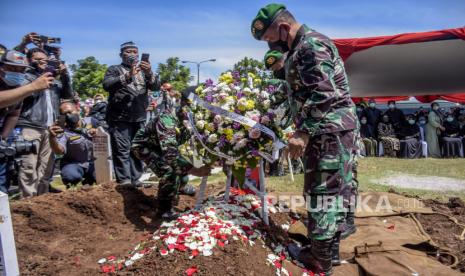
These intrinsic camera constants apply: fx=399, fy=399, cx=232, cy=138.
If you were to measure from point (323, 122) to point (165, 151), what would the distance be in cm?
174

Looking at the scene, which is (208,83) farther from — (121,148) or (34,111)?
(34,111)

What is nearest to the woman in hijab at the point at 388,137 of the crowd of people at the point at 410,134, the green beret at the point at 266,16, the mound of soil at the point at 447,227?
the crowd of people at the point at 410,134

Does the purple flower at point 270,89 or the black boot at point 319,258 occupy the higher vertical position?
the purple flower at point 270,89

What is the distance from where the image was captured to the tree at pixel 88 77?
63.8 ft

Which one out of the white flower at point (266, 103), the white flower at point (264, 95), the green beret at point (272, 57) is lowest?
the white flower at point (266, 103)

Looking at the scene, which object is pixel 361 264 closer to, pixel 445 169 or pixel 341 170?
pixel 341 170

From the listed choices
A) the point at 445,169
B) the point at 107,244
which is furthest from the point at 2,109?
the point at 445,169

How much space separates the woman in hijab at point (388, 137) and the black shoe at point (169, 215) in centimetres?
1032

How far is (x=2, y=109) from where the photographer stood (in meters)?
3.10

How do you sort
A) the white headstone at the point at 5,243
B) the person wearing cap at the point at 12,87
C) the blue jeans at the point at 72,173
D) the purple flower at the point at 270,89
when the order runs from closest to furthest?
1. the white headstone at the point at 5,243
2. the person wearing cap at the point at 12,87
3. the purple flower at the point at 270,89
4. the blue jeans at the point at 72,173

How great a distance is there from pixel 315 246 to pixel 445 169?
8045 mm

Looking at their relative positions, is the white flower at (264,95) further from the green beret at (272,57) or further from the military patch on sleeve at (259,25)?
the military patch on sleeve at (259,25)

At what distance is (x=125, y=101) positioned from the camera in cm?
568

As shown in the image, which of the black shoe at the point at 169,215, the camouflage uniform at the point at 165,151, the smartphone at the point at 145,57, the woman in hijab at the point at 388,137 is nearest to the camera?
the camouflage uniform at the point at 165,151
